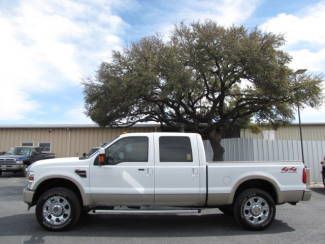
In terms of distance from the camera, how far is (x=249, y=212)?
311 inches

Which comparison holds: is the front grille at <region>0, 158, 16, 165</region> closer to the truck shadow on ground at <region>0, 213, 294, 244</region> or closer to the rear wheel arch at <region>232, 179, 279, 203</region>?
the truck shadow on ground at <region>0, 213, 294, 244</region>

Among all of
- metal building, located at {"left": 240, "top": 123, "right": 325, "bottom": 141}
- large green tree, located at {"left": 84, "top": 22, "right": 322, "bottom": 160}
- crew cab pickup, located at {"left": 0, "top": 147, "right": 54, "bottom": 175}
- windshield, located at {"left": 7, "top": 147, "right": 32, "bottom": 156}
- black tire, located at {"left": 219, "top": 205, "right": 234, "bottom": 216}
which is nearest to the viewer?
black tire, located at {"left": 219, "top": 205, "right": 234, "bottom": 216}

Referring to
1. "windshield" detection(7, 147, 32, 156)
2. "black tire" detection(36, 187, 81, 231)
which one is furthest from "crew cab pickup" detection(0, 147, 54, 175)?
"black tire" detection(36, 187, 81, 231)

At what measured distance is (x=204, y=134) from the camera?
22.8 metres

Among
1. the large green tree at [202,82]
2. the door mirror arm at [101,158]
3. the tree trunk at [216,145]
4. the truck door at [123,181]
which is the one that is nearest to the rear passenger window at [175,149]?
the truck door at [123,181]

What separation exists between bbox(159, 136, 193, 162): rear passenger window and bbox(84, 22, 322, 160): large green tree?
983 centimetres

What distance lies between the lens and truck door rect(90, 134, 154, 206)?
25.1 ft

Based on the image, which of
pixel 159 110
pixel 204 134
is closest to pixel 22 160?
pixel 159 110

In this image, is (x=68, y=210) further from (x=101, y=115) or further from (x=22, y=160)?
(x=22, y=160)

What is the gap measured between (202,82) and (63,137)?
15.4 m

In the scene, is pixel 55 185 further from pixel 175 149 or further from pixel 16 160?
pixel 16 160

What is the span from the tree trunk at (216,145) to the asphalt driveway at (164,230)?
446 inches

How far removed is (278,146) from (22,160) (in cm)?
1535

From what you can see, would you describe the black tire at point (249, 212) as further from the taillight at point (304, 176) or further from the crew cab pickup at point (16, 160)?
the crew cab pickup at point (16, 160)
